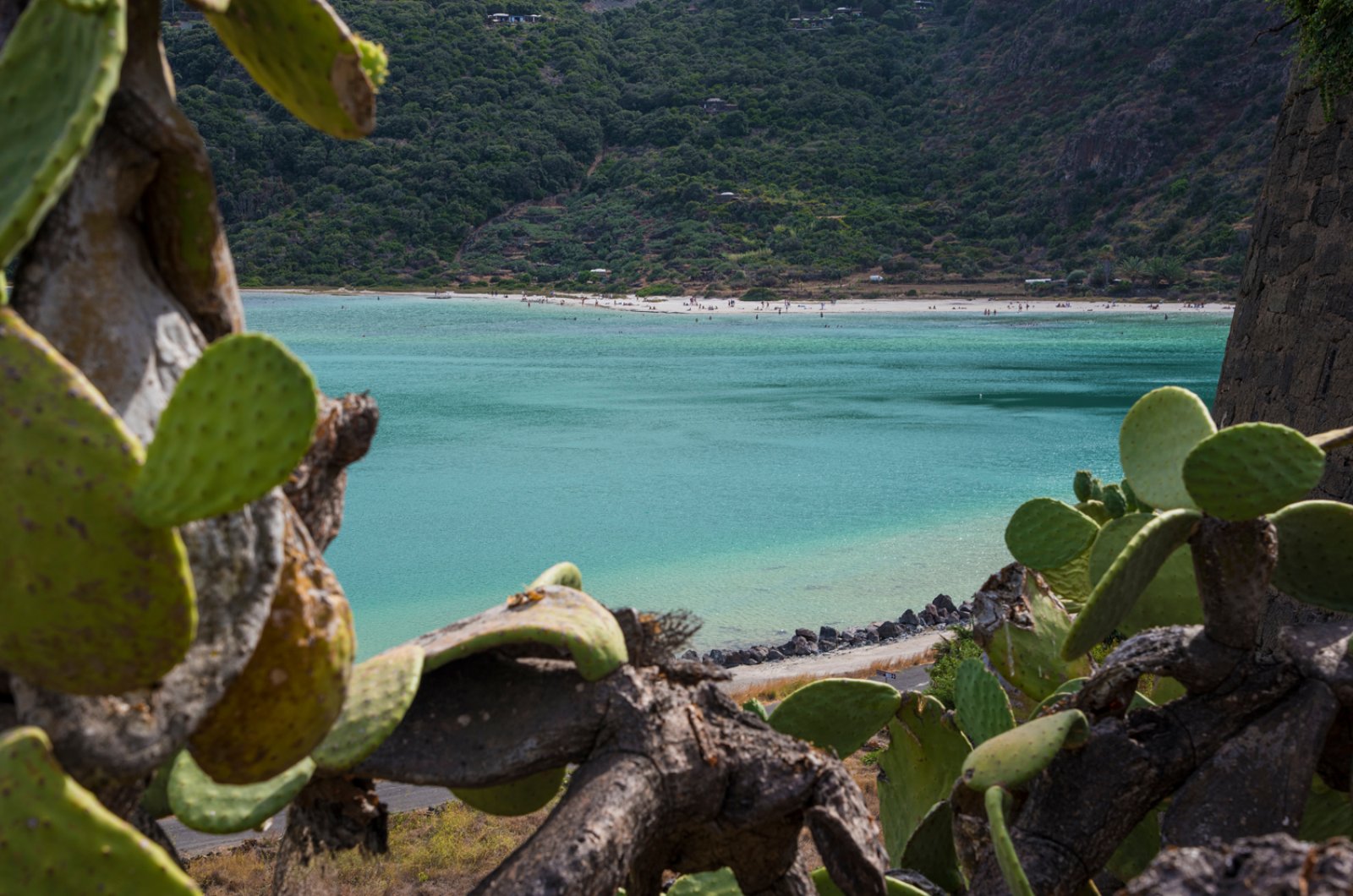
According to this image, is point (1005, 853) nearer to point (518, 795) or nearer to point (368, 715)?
point (518, 795)

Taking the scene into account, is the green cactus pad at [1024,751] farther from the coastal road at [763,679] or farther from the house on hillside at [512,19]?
the house on hillside at [512,19]

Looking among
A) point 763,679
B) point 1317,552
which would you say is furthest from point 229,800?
point 763,679

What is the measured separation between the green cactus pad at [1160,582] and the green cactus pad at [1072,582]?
1022 millimetres

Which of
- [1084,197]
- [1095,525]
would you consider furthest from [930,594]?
[1084,197]

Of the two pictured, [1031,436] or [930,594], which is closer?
[930,594]

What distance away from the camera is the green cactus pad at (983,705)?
2.69m

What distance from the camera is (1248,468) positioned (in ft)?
6.54

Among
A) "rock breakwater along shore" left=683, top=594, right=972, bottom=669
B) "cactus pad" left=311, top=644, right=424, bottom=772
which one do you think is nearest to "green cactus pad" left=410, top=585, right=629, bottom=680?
"cactus pad" left=311, top=644, right=424, bottom=772

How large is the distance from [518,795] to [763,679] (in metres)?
8.17

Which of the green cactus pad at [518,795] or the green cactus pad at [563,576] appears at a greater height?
the green cactus pad at [563,576]

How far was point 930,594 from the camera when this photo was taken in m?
14.3

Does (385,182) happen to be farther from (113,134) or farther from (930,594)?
(113,134)

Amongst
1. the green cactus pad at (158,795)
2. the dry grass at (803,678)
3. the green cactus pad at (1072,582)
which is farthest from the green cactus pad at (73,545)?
the dry grass at (803,678)

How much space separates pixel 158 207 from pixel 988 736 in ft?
7.15
